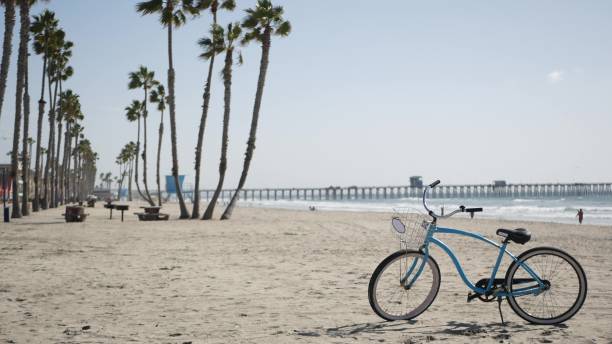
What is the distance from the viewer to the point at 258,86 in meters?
28.0

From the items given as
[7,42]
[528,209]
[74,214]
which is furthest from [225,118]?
[528,209]

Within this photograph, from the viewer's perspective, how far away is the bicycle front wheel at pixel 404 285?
17.1 ft

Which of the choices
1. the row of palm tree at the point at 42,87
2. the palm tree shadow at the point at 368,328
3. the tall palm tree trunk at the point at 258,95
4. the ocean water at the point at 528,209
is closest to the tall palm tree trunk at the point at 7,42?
the row of palm tree at the point at 42,87

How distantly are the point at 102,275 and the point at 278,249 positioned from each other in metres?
5.23

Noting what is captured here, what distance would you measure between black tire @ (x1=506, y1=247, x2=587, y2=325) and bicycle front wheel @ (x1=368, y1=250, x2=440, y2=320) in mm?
791

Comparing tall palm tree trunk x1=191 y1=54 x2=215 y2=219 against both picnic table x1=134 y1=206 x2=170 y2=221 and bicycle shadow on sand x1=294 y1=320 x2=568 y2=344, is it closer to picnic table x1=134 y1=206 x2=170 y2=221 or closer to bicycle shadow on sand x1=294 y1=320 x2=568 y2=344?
picnic table x1=134 y1=206 x2=170 y2=221

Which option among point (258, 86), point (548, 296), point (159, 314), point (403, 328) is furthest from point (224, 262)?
point (258, 86)

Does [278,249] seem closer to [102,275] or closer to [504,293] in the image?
[102,275]

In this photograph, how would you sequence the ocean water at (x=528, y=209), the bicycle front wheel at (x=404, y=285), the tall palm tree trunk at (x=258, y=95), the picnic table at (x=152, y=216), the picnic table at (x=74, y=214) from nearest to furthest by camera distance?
the bicycle front wheel at (x=404, y=285)
the picnic table at (x=74, y=214)
the picnic table at (x=152, y=216)
the tall palm tree trunk at (x=258, y=95)
the ocean water at (x=528, y=209)

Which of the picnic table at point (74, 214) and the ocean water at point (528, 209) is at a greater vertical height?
the picnic table at point (74, 214)

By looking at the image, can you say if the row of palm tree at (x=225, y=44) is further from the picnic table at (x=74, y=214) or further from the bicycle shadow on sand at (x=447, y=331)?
the bicycle shadow on sand at (x=447, y=331)

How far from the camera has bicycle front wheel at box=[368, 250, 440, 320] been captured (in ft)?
17.1

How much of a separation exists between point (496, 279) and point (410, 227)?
1.07m

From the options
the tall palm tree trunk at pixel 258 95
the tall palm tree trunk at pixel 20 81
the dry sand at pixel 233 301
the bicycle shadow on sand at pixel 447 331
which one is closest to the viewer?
the bicycle shadow on sand at pixel 447 331
